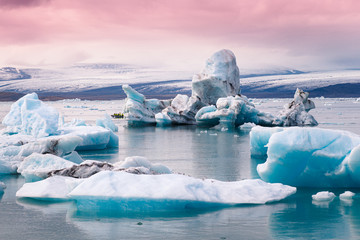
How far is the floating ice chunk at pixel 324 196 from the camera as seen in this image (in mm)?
7168

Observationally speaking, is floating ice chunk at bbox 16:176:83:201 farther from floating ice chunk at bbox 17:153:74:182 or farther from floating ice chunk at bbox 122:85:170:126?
floating ice chunk at bbox 122:85:170:126

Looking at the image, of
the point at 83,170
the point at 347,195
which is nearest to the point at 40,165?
the point at 83,170

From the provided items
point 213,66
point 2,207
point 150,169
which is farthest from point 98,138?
point 213,66

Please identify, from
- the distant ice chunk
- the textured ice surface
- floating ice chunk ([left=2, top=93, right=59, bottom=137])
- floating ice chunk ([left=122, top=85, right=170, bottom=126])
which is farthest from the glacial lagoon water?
floating ice chunk ([left=122, top=85, right=170, bottom=126])

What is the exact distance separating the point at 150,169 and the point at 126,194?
2.10 m

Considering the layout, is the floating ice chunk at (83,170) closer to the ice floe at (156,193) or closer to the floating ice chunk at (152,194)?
the ice floe at (156,193)

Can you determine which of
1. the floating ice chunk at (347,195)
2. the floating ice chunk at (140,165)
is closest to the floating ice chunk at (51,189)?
the floating ice chunk at (140,165)

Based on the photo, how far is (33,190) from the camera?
755 cm

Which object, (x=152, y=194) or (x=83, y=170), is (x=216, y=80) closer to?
(x=83, y=170)

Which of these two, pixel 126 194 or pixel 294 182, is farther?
pixel 294 182

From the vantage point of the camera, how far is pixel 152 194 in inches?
256

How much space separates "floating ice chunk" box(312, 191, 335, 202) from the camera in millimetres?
7168

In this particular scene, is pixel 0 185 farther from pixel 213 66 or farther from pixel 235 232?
pixel 213 66

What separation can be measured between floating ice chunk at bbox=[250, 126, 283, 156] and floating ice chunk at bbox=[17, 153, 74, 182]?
4577 mm
